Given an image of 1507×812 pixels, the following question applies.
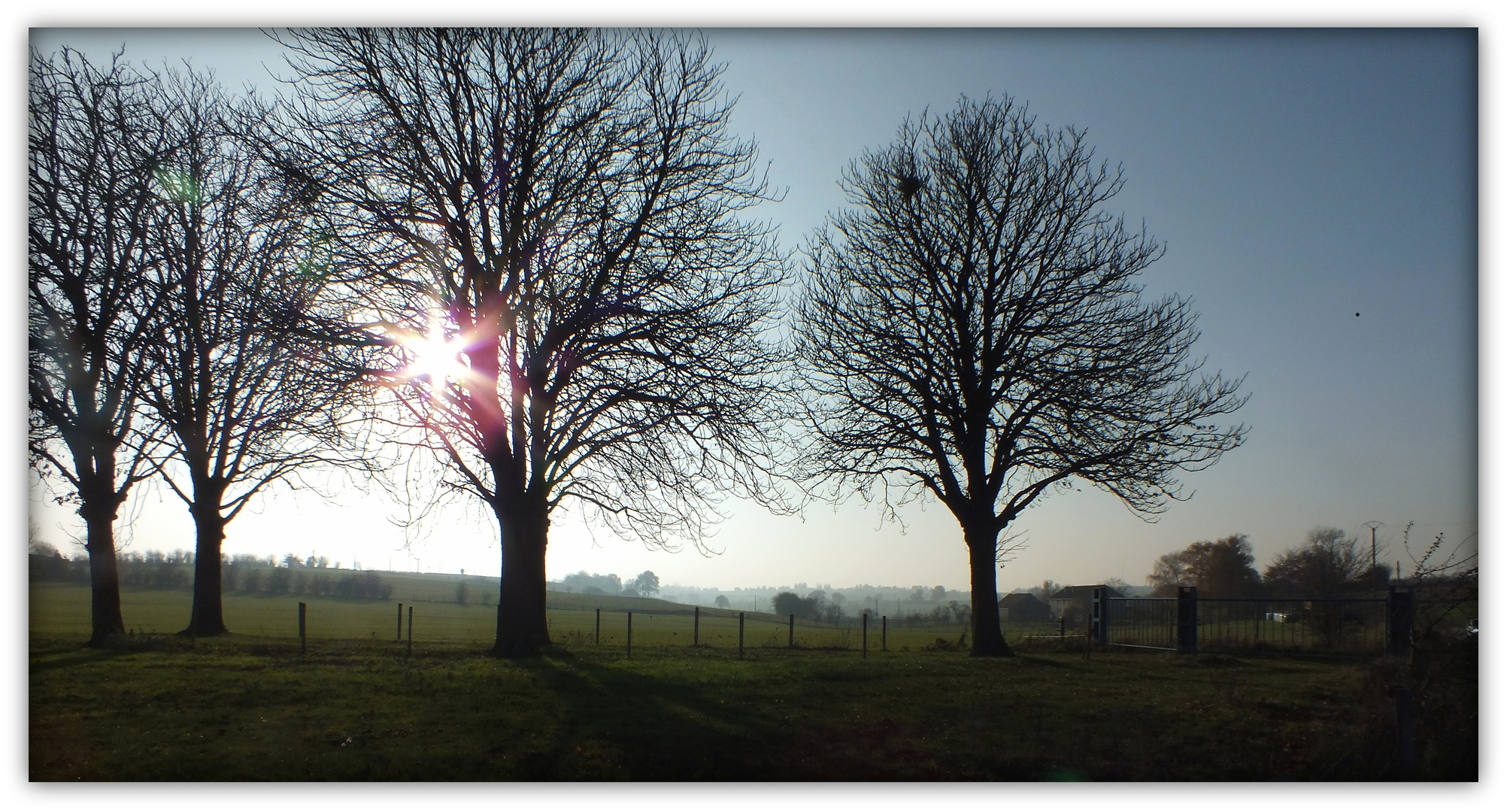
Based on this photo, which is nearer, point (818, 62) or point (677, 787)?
point (677, 787)

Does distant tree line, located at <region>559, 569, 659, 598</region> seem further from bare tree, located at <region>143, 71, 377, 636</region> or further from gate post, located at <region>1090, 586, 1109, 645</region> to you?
gate post, located at <region>1090, 586, 1109, 645</region>

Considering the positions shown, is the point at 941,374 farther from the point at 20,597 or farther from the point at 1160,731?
the point at 20,597

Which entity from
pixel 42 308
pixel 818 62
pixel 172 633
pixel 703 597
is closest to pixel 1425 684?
pixel 818 62

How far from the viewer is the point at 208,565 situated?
50.4 feet

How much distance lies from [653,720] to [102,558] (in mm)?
10452

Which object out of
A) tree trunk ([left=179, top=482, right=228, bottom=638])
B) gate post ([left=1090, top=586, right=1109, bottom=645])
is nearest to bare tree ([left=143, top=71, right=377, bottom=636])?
tree trunk ([left=179, top=482, right=228, bottom=638])

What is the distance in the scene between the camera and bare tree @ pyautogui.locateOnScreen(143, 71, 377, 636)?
33.7 ft

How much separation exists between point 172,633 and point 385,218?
32.5 ft

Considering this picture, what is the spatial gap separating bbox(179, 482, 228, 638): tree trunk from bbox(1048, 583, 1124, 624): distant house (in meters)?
17.5

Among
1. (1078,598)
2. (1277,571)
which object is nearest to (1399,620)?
(1277,571)

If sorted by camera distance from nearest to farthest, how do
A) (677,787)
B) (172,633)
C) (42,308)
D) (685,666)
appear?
(677,787)
(42,308)
(685,666)
(172,633)

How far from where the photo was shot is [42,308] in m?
9.98

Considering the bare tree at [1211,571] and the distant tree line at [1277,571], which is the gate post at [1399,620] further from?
the bare tree at [1211,571]

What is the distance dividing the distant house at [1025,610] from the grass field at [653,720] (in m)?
12.7
